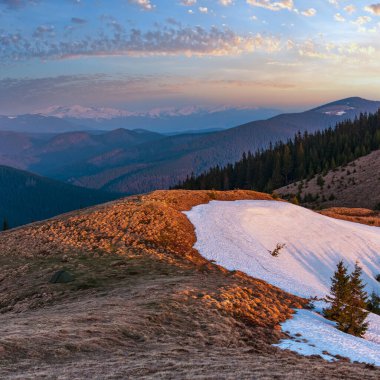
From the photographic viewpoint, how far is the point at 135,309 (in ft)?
58.6

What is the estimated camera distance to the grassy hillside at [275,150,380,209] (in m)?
88.6

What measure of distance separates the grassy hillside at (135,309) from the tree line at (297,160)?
94.0 m

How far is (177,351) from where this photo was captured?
13.5 metres

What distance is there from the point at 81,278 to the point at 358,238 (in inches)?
1354

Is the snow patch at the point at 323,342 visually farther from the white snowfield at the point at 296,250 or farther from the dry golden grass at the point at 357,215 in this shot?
the dry golden grass at the point at 357,215

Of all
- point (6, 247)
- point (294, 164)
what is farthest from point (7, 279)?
point (294, 164)

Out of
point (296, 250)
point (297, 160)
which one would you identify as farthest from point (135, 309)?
point (297, 160)

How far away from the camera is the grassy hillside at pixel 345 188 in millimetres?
88594

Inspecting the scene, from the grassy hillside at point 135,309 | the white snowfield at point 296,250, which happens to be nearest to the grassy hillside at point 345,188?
the white snowfield at point 296,250

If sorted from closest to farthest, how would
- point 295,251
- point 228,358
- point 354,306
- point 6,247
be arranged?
point 228,358 → point 354,306 → point 6,247 → point 295,251

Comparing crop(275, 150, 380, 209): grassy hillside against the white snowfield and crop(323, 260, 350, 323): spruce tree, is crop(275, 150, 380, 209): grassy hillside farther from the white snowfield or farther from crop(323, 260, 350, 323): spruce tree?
crop(323, 260, 350, 323): spruce tree

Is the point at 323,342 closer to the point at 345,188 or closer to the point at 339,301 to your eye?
the point at 339,301

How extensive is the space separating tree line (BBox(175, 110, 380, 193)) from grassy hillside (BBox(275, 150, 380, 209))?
50.9 feet

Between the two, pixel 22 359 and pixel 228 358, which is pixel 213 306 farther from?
pixel 22 359
